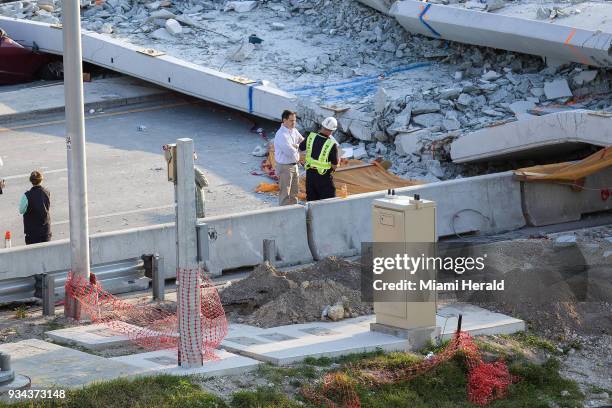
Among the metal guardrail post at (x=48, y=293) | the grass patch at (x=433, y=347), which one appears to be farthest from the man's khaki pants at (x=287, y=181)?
the grass patch at (x=433, y=347)

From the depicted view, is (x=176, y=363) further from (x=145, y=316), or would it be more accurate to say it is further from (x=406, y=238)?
(x=406, y=238)

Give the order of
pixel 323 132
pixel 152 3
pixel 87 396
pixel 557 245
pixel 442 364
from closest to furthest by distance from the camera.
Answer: pixel 87 396
pixel 442 364
pixel 557 245
pixel 323 132
pixel 152 3

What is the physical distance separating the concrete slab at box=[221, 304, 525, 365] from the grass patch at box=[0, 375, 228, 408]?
1.26 meters

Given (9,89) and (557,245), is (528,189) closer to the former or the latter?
(557,245)

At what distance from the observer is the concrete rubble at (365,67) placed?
21.4 m

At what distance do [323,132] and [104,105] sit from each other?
824cm

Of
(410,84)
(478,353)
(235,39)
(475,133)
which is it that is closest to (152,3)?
(235,39)

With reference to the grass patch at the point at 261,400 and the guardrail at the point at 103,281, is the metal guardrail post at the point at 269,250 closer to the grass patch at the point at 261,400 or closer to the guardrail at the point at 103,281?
the guardrail at the point at 103,281

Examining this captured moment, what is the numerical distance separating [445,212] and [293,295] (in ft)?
15.7

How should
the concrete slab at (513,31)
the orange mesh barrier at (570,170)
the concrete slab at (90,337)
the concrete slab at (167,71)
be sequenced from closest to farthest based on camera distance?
the concrete slab at (90,337)
the orange mesh barrier at (570,170)
the concrete slab at (513,31)
the concrete slab at (167,71)

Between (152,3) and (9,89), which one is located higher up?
(152,3)

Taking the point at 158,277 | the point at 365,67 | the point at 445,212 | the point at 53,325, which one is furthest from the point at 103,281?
the point at 365,67

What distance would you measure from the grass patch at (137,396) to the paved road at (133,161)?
706 cm

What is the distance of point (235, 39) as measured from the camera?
86.6ft
